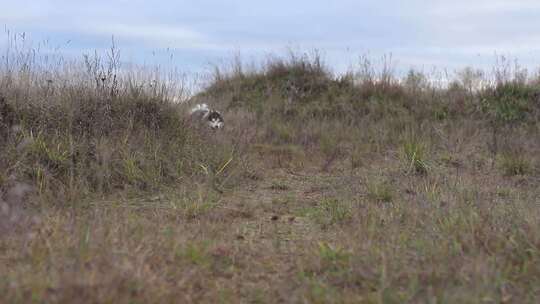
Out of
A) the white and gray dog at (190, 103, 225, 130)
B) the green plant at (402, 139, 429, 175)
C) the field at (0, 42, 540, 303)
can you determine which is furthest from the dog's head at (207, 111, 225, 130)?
the green plant at (402, 139, 429, 175)

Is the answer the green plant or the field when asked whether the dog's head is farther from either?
the green plant

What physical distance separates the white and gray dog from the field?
271 millimetres

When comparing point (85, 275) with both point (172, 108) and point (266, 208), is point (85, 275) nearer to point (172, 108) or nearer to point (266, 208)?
point (266, 208)

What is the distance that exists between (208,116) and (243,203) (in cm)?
281

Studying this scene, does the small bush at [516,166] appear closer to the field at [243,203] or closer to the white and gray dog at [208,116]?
the field at [243,203]

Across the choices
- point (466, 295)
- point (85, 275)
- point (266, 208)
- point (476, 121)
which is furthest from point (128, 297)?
point (476, 121)

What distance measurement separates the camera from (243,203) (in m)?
3.90

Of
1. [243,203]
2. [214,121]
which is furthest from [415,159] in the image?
[214,121]

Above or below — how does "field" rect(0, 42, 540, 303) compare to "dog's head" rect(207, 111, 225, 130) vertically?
below

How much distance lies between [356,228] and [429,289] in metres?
1.07

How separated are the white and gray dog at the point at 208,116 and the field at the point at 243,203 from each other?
271mm

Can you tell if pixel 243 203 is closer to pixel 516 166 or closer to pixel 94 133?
pixel 94 133

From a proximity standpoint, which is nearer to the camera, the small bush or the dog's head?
the small bush

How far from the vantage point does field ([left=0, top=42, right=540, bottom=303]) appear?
2.21 meters
